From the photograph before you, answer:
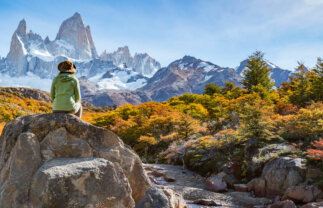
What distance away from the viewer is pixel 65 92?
17.1 feet

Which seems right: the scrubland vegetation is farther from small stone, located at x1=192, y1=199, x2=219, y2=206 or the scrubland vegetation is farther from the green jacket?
the green jacket

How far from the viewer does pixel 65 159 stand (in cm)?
465

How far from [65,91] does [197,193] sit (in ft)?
25.8

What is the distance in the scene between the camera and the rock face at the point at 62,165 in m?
4.14

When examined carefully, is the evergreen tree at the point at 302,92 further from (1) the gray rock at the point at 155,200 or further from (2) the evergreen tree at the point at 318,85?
(1) the gray rock at the point at 155,200

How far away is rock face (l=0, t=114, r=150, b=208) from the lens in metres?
4.14

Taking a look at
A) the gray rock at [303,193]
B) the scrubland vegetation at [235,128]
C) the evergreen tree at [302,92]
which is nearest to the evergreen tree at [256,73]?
the scrubland vegetation at [235,128]

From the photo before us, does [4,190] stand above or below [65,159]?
below

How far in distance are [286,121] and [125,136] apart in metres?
16.1

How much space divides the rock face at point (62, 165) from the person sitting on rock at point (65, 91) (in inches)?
8.5

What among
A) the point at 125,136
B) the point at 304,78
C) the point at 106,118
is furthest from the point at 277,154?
the point at 106,118

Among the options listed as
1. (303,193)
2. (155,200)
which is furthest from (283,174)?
(155,200)

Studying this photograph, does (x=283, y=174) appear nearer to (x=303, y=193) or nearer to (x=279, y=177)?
(x=279, y=177)

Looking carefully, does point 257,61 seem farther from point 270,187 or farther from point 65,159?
point 65,159
